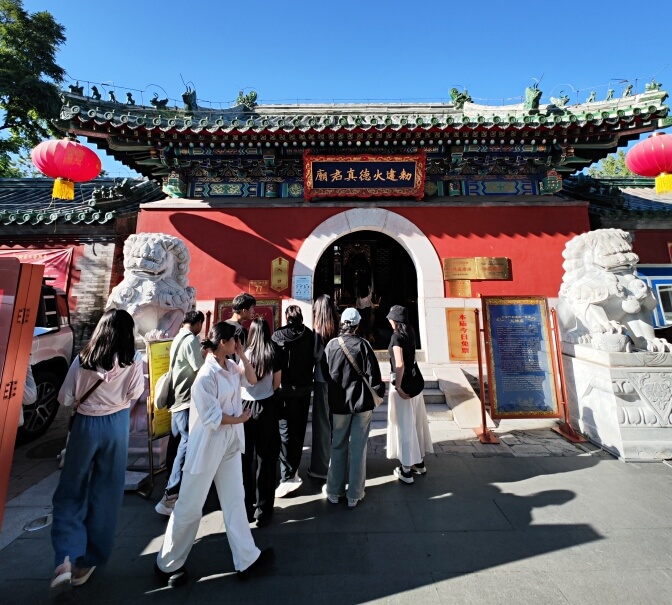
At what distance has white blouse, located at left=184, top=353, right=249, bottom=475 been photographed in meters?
1.76

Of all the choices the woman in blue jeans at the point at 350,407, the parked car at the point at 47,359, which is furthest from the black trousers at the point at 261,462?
the parked car at the point at 47,359

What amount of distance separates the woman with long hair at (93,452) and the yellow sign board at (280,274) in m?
4.38


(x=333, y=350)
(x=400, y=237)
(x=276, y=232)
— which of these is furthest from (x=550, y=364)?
(x=276, y=232)

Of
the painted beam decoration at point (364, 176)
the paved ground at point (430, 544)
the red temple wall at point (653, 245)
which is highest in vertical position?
the painted beam decoration at point (364, 176)

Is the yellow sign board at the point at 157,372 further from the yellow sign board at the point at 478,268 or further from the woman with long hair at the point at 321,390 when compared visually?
the yellow sign board at the point at 478,268

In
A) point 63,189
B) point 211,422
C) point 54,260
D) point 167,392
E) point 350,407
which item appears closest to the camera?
point 211,422

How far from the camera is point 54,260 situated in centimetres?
664

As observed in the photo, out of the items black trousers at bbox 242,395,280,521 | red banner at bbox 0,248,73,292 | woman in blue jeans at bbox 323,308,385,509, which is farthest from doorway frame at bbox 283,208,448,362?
red banner at bbox 0,248,73,292

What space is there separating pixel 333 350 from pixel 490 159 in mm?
5908

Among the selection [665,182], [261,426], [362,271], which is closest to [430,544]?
[261,426]

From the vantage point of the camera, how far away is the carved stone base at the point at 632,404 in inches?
132

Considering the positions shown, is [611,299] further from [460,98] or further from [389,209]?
[460,98]

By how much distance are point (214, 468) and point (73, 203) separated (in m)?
8.87

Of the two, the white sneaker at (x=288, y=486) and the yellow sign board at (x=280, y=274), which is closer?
the white sneaker at (x=288, y=486)
